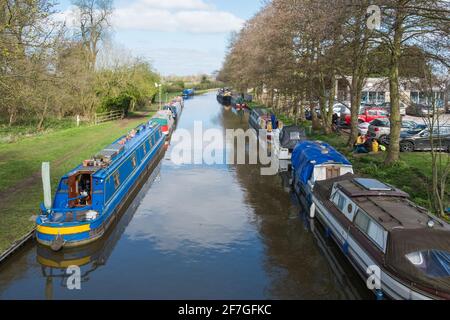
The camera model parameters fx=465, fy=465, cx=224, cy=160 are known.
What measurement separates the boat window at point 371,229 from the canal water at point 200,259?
4.21 feet

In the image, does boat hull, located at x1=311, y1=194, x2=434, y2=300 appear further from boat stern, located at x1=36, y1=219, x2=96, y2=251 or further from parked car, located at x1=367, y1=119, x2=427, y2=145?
parked car, located at x1=367, y1=119, x2=427, y2=145

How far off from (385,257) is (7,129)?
3632cm

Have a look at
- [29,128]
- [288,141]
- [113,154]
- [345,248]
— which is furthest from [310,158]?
[29,128]

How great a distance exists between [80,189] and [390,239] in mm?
10961

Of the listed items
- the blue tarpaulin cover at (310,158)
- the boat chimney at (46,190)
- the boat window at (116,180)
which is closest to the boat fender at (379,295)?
the blue tarpaulin cover at (310,158)

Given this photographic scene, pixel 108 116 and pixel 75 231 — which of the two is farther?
pixel 108 116

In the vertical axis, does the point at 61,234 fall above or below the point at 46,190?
below

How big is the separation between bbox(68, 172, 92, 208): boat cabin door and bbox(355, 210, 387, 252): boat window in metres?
9.02

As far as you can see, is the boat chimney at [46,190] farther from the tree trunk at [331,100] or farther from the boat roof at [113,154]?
the tree trunk at [331,100]

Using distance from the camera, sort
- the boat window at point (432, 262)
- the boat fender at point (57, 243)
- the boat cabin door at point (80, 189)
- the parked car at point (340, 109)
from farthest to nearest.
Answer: the parked car at point (340, 109) → the boat cabin door at point (80, 189) → the boat fender at point (57, 243) → the boat window at point (432, 262)

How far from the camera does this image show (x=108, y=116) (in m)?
51.5

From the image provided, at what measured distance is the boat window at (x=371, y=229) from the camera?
36.5 feet

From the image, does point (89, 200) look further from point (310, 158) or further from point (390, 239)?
point (390, 239)

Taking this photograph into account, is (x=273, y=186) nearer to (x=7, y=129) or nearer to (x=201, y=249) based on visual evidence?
(x=201, y=249)
